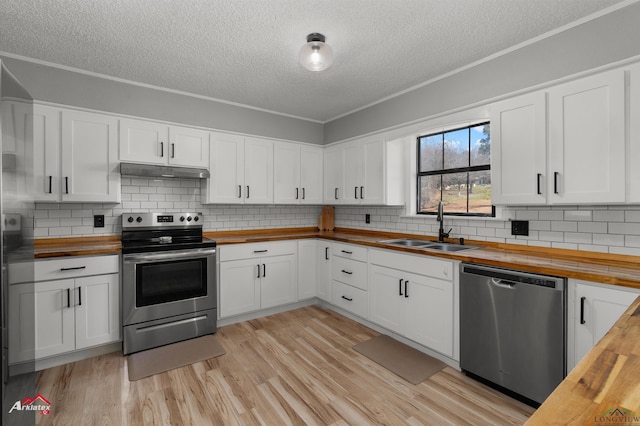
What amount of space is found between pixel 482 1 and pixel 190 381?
131 inches

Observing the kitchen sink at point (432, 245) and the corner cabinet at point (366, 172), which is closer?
the kitchen sink at point (432, 245)

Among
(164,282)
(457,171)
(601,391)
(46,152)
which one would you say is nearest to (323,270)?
(164,282)

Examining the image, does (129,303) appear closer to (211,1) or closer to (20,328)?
(20,328)

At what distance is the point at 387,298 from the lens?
311cm

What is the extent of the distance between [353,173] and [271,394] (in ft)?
8.83

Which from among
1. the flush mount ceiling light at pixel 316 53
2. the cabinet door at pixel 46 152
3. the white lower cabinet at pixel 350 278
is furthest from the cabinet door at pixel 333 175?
the cabinet door at pixel 46 152

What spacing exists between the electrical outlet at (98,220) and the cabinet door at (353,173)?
9.03 feet

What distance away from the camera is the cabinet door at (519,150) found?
7.50 ft

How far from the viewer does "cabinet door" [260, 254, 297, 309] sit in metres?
3.68

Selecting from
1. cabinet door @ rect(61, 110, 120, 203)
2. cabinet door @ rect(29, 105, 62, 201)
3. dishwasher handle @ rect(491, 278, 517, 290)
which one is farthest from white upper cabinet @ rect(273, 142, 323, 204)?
dishwasher handle @ rect(491, 278, 517, 290)

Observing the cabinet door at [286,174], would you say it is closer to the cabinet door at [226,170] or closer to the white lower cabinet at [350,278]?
the cabinet door at [226,170]

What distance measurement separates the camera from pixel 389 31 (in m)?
2.30

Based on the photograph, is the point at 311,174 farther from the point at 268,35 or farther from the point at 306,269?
the point at 268,35

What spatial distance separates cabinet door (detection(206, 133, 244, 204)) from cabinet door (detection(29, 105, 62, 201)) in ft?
4.43
